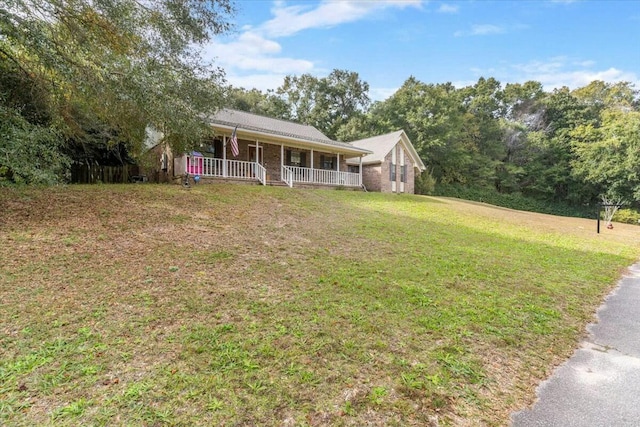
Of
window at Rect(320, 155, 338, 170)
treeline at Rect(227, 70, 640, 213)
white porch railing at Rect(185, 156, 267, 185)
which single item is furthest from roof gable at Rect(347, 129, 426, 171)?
white porch railing at Rect(185, 156, 267, 185)

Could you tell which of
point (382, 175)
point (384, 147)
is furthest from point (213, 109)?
point (384, 147)

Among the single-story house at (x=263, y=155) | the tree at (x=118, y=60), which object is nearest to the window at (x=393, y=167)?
the single-story house at (x=263, y=155)

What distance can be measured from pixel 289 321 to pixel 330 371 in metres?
0.90

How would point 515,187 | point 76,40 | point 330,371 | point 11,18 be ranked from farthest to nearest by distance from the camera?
point 515,187
point 76,40
point 11,18
point 330,371

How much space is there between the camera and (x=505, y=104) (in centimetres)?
3759

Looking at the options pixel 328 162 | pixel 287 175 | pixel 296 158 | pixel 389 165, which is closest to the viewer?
pixel 287 175

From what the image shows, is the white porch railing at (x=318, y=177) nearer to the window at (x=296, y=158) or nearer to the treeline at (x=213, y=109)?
the window at (x=296, y=158)

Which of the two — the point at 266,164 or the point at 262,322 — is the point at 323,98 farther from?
the point at 262,322

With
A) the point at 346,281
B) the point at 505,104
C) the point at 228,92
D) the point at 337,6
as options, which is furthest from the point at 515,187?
the point at 346,281

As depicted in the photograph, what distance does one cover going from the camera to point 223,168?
582 inches

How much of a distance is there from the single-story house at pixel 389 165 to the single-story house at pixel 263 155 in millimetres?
1222

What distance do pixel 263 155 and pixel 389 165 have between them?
30.4 feet

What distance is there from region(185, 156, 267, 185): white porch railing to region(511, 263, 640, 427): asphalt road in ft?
42.1

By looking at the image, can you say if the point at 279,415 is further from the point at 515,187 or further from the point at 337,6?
the point at 515,187
